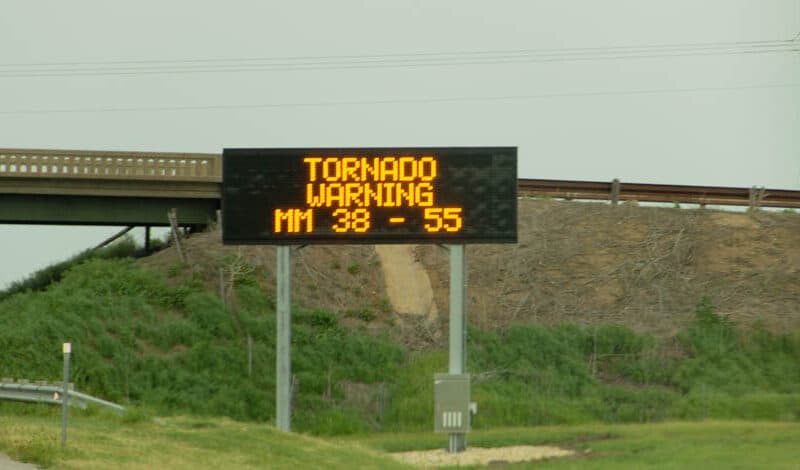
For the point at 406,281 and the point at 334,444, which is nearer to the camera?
the point at 334,444

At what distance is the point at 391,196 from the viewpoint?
31641 mm

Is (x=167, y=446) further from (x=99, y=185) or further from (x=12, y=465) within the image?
(x=99, y=185)

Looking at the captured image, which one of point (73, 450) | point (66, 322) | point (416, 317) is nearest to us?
point (73, 450)

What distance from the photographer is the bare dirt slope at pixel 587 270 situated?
45062 mm

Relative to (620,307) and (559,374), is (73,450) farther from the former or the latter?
(620,307)

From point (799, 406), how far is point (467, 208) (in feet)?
37.3

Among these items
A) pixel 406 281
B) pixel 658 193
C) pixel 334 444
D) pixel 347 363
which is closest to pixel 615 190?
pixel 658 193

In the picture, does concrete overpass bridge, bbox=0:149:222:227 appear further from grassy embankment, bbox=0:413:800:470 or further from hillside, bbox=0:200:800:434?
grassy embankment, bbox=0:413:800:470

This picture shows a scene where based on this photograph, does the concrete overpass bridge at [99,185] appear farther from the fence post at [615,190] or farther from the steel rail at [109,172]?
the fence post at [615,190]

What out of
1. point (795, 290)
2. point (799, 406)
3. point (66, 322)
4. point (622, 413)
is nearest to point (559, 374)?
point (622, 413)

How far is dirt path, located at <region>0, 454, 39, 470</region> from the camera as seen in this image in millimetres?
18312

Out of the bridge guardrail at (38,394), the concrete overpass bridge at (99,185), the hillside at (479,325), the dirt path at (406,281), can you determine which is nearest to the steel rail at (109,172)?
the concrete overpass bridge at (99,185)

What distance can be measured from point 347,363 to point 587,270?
381 inches

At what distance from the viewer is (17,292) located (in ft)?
156
